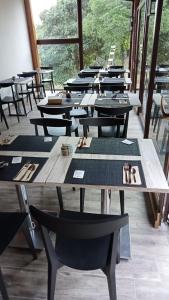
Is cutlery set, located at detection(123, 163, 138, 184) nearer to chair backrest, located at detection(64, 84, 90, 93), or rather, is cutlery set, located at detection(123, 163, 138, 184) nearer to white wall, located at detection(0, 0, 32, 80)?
chair backrest, located at detection(64, 84, 90, 93)

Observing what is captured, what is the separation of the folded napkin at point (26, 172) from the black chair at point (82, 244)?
35 cm

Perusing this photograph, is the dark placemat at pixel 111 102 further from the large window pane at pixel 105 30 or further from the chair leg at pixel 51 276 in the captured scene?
the large window pane at pixel 105 30

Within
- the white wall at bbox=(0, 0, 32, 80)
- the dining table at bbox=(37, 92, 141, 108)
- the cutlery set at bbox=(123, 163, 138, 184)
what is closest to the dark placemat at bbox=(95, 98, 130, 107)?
the dining table at bbox=(37, 92, 141, 108)

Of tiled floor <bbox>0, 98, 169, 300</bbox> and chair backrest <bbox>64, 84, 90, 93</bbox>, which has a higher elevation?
chair backrest <bbox>64, 84, 90, 93</bbox>

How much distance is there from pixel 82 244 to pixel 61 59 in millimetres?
6843

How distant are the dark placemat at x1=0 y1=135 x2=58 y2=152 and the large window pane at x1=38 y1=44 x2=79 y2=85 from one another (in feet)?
19.5

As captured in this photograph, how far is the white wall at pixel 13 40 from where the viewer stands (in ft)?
18.5

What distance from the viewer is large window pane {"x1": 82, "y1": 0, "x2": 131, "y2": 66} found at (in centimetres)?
657

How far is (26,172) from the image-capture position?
4.71ft

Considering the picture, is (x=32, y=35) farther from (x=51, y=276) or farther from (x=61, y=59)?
(x=51, y=276)

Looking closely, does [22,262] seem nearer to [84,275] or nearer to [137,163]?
[84,275]

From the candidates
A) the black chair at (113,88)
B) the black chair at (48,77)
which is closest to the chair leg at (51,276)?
the black chair at (113,88)

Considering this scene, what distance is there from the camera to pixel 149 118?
310 cm

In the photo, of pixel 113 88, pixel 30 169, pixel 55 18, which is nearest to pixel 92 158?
pixel 30 169
